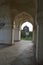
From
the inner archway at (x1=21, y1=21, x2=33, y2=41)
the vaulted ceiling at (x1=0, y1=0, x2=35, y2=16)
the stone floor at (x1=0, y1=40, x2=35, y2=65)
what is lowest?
the stone floor at (x1=0, y1=40, x2=35, y2=65)

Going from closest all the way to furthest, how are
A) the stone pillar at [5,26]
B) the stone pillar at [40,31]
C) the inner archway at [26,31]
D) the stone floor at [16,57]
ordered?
1. the stone pillar at [40,31]
2. the stone floor at [16,57]
3. the stone pillar at [5,26]
4. the inner archway at [26,31]

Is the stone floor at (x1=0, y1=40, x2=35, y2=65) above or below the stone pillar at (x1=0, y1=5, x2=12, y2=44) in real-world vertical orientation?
below

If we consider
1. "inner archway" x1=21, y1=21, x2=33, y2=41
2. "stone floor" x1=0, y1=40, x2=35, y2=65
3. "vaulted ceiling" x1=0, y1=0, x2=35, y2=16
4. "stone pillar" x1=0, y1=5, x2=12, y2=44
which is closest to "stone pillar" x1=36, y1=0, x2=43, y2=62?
"stone floor" x1=0, y1=40, x2=35, y2=65

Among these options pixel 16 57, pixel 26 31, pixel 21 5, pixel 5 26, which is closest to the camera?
pixel 16 57

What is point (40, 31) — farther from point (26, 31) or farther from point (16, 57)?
point (26, 31)

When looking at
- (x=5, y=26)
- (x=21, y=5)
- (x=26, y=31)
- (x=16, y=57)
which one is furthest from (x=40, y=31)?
(x=26, y=31)

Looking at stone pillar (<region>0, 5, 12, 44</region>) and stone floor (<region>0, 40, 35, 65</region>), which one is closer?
stone floor (<region>0, 40, 35, 65</region>)

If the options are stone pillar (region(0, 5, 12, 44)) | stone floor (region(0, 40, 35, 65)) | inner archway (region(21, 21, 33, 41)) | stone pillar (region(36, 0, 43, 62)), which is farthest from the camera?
inner archway (region(21, 21, 33, 41))

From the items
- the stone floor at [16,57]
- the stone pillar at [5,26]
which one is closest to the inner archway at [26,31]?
the stone pillar at [5,26]

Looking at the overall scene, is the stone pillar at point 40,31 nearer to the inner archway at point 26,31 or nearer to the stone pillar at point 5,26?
the stone pillar at point 5,26

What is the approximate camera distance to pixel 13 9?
49.7ft

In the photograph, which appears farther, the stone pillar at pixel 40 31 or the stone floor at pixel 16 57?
the stone floor at pixel 16 57

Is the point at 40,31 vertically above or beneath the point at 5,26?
beneath

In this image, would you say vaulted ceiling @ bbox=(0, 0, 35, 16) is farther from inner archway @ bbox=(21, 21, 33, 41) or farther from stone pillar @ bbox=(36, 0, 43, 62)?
inner archway @ bbox=(21, 21, 33, 41)
